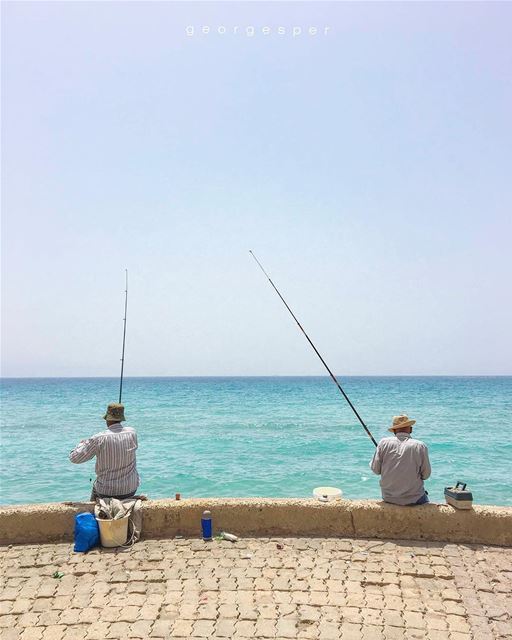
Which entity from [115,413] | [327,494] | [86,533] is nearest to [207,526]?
[86,533]

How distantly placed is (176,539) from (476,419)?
1070 inches

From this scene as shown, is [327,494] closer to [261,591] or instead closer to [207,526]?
[207,526]

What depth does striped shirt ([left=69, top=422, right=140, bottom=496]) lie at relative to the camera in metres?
4.98

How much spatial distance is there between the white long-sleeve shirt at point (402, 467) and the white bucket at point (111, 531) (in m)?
2.50

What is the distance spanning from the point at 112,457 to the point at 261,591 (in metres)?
1.96

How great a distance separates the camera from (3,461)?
15891 mm

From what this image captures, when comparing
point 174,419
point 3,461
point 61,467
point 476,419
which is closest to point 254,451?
point 61,467

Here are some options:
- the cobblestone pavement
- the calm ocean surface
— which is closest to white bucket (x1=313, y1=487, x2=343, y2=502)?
the cobblestone pavement

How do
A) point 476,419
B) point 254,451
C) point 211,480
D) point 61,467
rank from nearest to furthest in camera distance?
1. point 211,480
2. point 61,467
3. point 254,451
4. point 476,419

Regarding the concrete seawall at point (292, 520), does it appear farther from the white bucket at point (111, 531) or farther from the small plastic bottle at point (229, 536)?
the white bucket at point (111, 531)

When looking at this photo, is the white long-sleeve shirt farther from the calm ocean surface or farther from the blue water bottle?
the calm ocean surface

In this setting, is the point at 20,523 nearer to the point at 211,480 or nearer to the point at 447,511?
the point at 447,511

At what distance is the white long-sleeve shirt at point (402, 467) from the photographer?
195 inches

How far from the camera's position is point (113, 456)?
5.02 metres
